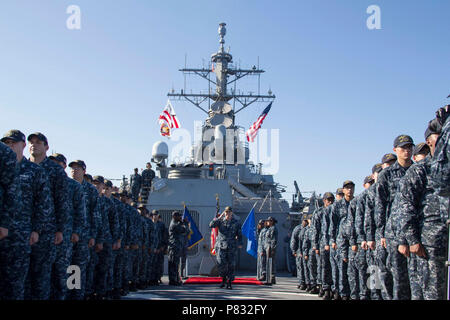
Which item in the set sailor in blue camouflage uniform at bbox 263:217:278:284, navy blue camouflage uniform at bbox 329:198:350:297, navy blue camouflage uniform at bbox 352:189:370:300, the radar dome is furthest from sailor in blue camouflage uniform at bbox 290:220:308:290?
the radar dome

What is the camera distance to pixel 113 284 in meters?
7.83

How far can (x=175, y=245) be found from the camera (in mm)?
11086

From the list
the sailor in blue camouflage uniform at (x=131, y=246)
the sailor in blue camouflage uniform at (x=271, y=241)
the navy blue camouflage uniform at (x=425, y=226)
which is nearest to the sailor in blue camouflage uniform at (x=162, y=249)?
the sailor in blue camouflage uniform at (x=131, y=246)

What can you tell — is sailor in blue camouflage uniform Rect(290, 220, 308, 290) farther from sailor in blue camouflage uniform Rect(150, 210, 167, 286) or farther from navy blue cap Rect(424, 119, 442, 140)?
navy blue cap Rect(424, 119, 442, 140)

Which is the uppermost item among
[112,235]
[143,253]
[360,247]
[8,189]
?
[8,189]

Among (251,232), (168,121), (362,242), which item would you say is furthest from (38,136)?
(168,121)

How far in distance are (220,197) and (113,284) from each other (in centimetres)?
736

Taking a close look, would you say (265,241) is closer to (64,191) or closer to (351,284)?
(351,284)

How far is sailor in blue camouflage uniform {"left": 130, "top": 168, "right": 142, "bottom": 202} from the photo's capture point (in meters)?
17.9

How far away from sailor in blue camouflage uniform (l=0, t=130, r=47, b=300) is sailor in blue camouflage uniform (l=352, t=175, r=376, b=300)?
3.68 m

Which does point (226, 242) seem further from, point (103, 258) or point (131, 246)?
point (103, 258)

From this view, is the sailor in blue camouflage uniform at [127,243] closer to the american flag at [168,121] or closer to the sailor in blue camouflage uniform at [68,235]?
the sailor in blue camouflage uniform at [68,235]

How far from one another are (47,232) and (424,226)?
335 centimetres
